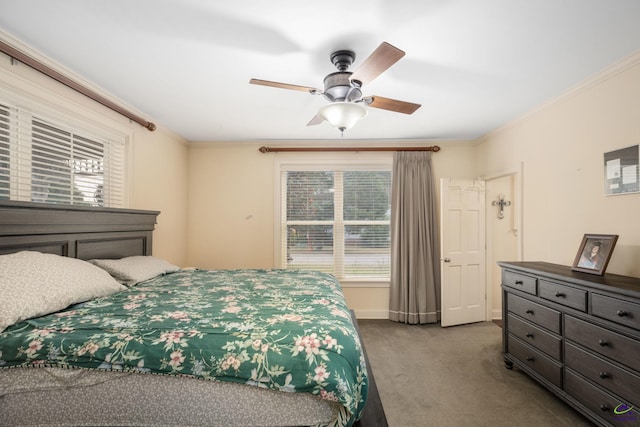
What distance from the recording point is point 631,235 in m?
2.10

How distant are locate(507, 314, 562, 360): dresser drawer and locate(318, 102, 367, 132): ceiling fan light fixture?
2177 mm

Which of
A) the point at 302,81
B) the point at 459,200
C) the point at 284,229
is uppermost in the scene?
the point at 302,81

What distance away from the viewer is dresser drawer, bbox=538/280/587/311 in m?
1.99

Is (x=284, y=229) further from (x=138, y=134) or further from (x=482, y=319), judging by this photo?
(x=482, y=319)

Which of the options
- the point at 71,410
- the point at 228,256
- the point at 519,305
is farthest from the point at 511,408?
the point at 228,256

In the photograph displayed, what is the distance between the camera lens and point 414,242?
4.08 m

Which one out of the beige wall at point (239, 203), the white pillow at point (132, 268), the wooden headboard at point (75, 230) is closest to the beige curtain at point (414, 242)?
the beige wall at point (239, 203)

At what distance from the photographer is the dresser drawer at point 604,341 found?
65.9 inches

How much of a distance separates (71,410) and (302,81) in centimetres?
240

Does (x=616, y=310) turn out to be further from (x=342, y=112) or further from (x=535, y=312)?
(x=342, y=112)

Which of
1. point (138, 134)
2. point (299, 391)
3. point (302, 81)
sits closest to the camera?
point (299, 391)

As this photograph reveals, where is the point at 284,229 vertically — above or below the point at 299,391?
above

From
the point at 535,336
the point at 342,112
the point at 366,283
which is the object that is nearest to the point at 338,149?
the point at 366,283

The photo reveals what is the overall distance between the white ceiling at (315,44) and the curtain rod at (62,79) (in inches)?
4.2
